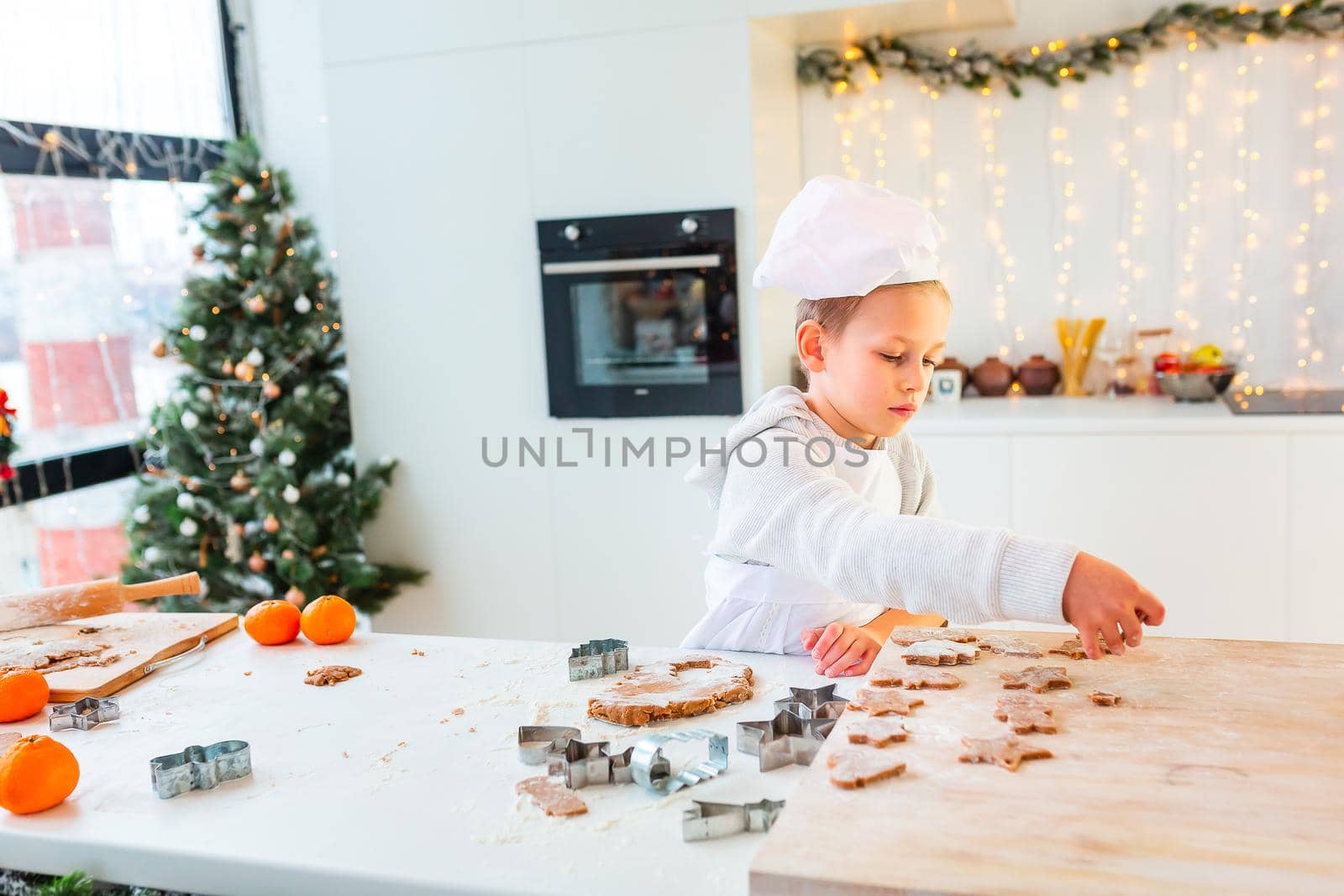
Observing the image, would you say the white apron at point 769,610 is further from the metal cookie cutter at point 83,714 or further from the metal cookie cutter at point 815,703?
the metal cookie cutter at point 83,714

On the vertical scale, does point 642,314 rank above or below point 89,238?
below

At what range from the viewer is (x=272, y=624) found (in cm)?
159

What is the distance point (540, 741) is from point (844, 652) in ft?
1.30

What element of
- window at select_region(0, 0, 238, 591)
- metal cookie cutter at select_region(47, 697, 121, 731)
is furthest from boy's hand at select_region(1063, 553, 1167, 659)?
window at select_region(0, 0, 238, 591)

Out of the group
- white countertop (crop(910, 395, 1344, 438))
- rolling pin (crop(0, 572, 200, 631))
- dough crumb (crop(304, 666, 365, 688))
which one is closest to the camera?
dough crumb (crop(304, 666, 365, 688))

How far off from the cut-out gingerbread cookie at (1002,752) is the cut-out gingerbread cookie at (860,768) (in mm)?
66

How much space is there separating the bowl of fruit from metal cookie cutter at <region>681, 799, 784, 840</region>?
7.89ft

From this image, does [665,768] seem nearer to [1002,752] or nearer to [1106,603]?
[1002,752]

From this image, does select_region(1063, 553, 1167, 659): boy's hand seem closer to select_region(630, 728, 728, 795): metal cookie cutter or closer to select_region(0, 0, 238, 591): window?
select_region(630, 728, 728, 795): metal cookie cutter

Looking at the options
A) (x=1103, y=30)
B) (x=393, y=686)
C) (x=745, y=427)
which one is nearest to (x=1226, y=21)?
(x=1103, y=30)

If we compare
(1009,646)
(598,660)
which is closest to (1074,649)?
(1009,646)

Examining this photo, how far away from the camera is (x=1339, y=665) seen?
1.15m

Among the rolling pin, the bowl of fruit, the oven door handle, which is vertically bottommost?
the rolling pin

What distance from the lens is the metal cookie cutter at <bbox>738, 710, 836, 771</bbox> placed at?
1090 mm
